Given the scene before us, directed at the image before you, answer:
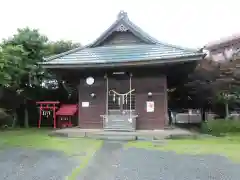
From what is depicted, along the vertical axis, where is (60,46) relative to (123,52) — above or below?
above

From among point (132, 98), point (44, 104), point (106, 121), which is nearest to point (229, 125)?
point (132, 98)

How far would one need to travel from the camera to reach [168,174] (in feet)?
13.4

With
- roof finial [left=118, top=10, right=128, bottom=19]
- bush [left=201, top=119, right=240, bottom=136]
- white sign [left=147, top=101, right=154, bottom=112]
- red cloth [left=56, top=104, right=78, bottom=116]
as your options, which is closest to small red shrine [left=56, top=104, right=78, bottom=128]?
red cloth [left=56, top=104, right=78, bottom=116]

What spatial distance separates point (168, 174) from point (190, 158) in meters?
1.34

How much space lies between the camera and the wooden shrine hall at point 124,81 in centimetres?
1035

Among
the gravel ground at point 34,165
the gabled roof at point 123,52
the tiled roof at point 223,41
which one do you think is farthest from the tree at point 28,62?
the tiled roof at point 223,41

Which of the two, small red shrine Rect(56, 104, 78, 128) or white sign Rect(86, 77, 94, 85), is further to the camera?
small red shrine Rect(56, 104, 78, 128)

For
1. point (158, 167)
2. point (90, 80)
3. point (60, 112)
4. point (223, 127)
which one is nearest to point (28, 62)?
point (60, 112)

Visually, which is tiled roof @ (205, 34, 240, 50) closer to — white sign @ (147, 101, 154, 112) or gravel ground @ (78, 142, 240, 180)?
white sign @ (147, 101, 154, 112)

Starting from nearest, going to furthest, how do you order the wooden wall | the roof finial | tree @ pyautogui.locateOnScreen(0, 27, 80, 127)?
1. the wooden wall
2. the roof finial
3. tree @ pyautogui.locateOnScreen(0, 27, 80, 127)

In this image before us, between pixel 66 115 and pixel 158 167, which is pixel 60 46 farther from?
pixel 158 167

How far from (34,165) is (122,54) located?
7.32m

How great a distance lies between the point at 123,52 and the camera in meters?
11.3

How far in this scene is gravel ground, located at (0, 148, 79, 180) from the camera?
13.1ft
